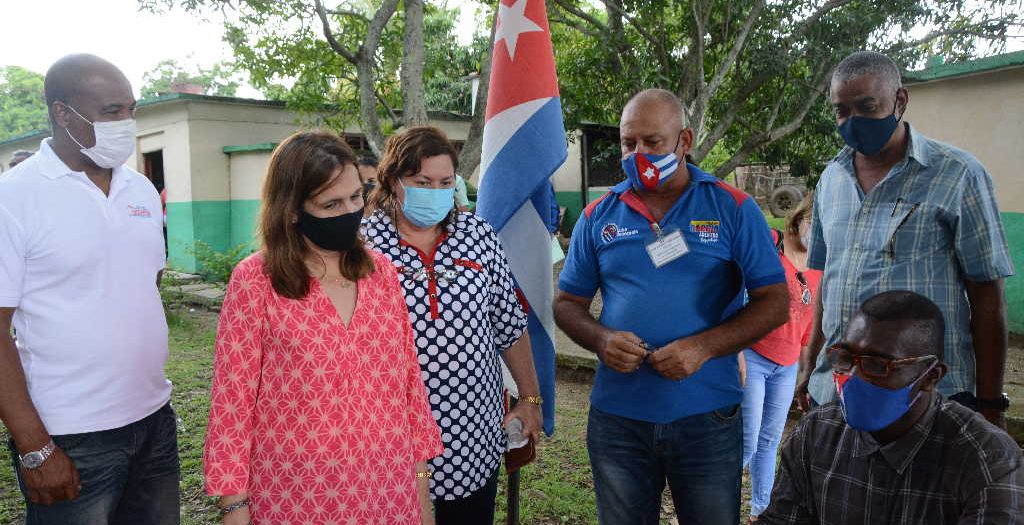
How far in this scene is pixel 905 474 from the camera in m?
1.76

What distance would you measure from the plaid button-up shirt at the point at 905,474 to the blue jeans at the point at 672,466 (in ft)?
1.35

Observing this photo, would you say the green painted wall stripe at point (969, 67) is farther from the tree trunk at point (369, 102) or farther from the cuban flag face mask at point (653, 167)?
the cuban flag face mask at point (653, 167)

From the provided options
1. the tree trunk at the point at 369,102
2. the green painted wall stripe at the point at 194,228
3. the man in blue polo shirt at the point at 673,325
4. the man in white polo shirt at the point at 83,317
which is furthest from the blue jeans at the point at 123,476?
the green painted wall stripe at the point at 194,228

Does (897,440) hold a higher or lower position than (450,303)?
lower

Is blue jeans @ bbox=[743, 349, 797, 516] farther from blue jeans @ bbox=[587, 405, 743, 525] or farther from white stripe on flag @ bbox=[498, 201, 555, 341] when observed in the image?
blue jeans @ bbox=[587, 405, 743, 525]

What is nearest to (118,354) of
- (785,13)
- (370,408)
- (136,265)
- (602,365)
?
(136,265)

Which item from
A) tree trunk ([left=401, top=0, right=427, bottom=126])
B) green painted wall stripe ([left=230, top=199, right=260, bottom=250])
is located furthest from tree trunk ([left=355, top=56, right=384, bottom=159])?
green painted wall stripe ([left=230, top=199, right=260, bottom=250])

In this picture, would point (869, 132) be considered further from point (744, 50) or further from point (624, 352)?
point (744, 50)

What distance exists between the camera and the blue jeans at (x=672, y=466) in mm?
2387

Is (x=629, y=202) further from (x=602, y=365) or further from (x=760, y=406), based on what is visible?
(x=760, y=406)

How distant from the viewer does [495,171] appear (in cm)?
326

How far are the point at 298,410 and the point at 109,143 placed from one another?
1076 millimetres

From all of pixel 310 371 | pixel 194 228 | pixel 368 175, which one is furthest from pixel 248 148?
pixel 310 371

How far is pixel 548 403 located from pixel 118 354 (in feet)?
5.62
